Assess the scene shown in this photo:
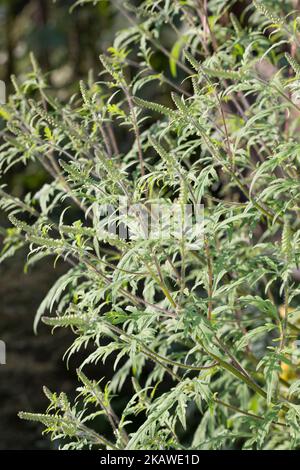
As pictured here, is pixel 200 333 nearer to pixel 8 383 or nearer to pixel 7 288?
pixel 8 383

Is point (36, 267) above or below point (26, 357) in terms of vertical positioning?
above

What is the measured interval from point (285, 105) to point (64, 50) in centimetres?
650

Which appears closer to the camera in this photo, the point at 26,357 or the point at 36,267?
the point at 26,357

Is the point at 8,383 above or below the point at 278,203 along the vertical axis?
below

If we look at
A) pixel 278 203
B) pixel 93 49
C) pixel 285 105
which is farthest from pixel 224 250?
pixel 93 49

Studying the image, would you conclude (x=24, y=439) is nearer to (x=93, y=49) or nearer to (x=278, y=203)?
(x=278, y=203)

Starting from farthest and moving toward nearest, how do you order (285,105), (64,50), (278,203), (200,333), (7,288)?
(64,50), (7,288), (278,203), (285,105), (200,333)

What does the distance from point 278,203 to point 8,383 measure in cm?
368

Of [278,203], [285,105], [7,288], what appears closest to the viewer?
[285,105]

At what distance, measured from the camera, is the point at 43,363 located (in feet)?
18.6

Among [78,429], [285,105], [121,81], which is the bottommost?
[78,429]

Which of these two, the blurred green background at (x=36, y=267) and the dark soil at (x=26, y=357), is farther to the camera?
the blurred green background at (x=36, y=267)

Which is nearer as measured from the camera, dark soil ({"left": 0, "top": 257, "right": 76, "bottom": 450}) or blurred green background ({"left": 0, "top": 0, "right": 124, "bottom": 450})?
dark soil ({"left": 0, "top": 257, "right": 76, "bottom": 450})
